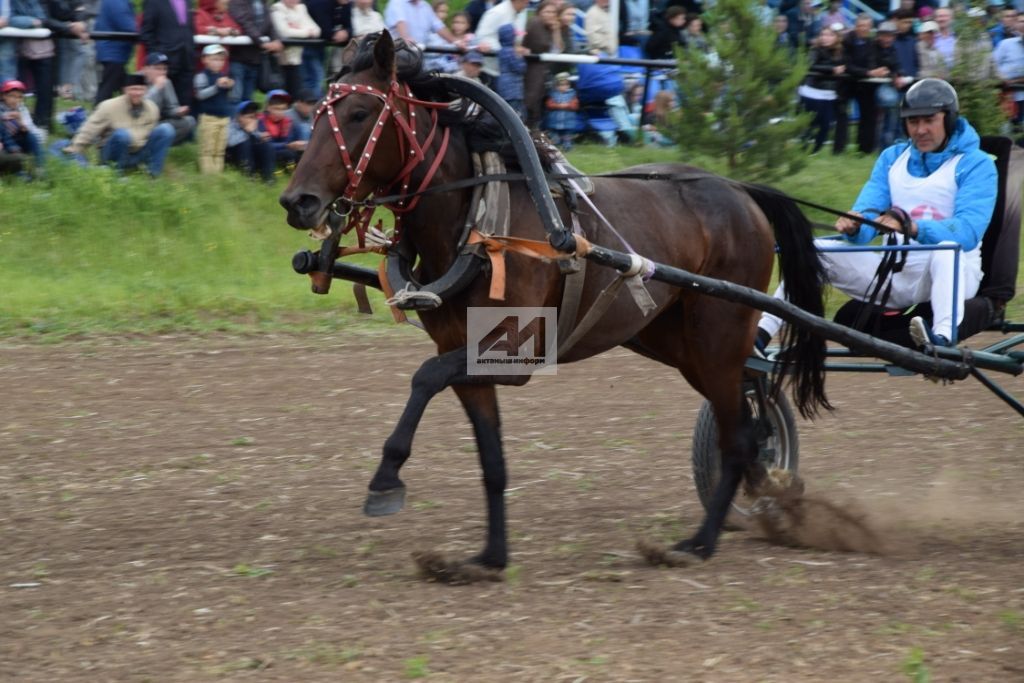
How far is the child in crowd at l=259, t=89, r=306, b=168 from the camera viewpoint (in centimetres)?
1177

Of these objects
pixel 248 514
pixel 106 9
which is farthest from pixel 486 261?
pixel 106 9

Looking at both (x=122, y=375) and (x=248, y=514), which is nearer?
(x=248, y=514)

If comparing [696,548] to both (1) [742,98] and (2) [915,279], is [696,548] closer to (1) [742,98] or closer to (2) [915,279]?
(2) [915,279]

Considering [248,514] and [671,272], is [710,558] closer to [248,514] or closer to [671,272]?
[671,272]

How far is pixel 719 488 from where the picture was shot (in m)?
5.52

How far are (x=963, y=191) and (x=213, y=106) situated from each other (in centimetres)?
774

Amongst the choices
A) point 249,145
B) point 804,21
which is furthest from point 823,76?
point 249,145

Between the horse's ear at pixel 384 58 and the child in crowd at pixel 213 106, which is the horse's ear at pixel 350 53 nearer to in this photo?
the horse's ear at pixel 384 58

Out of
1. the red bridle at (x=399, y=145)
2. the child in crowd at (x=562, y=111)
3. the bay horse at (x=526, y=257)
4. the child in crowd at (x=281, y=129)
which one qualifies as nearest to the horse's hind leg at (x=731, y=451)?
the bay horse at (x=526, y=257)

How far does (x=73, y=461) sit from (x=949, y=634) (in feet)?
13.7

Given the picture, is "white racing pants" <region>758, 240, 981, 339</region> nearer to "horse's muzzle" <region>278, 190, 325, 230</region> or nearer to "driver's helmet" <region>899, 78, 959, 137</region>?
"driver's helmet" <region>899, 78, 959, 137</region>

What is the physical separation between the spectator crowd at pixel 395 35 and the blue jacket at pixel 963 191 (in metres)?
5.82

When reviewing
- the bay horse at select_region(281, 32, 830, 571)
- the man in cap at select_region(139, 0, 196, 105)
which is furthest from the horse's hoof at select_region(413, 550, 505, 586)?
the man in cap at select_region(139, 0, 196, 105)

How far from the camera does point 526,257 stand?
481 centimetres
